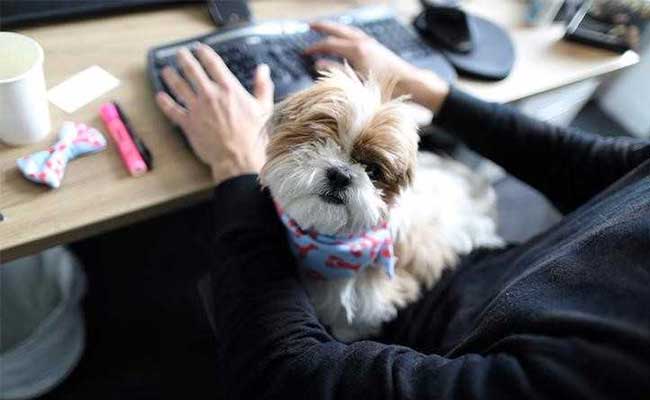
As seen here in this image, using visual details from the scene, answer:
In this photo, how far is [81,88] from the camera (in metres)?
0.91

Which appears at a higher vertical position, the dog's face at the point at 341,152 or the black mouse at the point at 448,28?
the black mouse at the point at 448,28

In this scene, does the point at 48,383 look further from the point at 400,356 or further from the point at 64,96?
the point at 400,356

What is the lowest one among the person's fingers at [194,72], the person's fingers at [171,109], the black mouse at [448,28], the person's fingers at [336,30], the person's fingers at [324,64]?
the person's fingers at [171,109]

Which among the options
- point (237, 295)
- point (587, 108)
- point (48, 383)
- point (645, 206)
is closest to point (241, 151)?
point (237, 295)

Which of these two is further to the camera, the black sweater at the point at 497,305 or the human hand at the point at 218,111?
the human hand at the point at 218,111

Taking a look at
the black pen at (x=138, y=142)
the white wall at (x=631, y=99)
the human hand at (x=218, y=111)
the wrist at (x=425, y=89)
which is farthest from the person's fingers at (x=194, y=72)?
the white wall at (x=631, y=99)

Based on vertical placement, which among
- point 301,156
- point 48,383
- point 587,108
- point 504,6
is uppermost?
point 504,6

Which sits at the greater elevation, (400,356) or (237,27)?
(237,27)

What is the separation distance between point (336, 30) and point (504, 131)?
0.41 meters

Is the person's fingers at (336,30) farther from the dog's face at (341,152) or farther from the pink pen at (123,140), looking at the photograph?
the pink pen at (123,140)

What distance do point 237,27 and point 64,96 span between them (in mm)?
361

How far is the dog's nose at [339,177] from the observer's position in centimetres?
76

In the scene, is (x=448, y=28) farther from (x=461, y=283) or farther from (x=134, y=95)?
(x=134, y=95)

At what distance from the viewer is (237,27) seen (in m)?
1.03
